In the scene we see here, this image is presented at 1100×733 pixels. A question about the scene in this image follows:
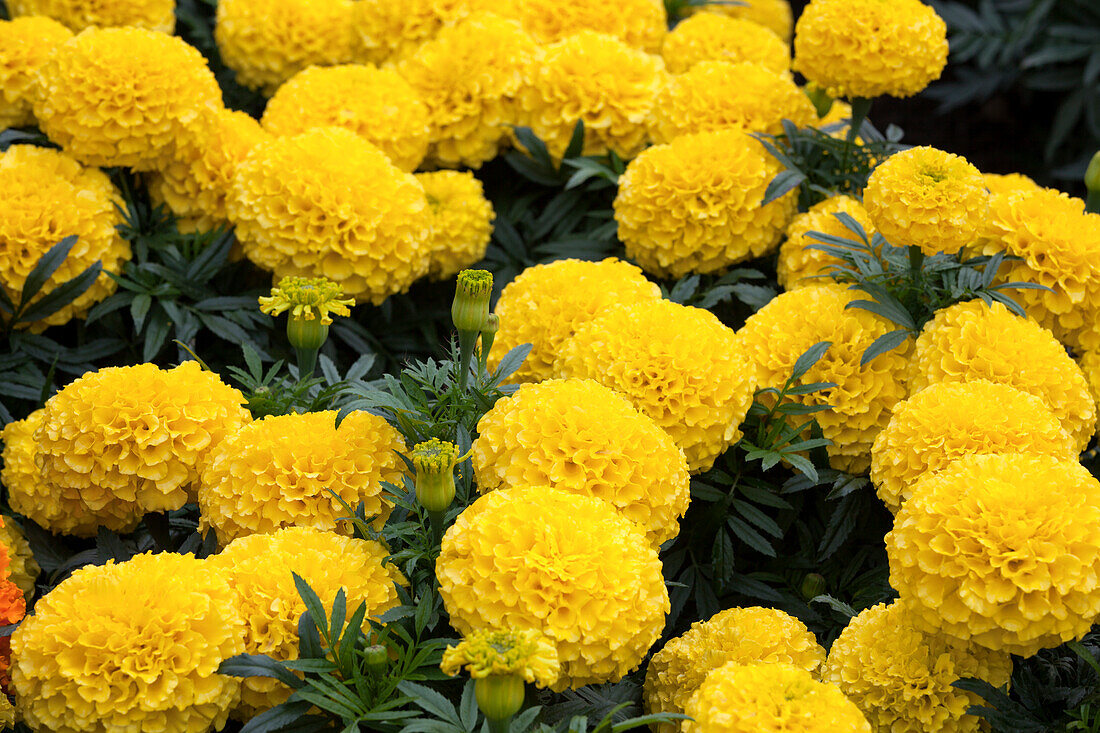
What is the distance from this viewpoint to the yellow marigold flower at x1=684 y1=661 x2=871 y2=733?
4.47ft

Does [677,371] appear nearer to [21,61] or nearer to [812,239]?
[812,239]

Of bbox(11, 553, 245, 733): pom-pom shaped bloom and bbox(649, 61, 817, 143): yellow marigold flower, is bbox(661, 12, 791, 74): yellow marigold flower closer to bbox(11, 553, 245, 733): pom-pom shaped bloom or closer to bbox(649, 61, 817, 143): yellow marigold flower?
bbox(649, 61, 817, 143): yellow marigold flower

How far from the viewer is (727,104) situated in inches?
102

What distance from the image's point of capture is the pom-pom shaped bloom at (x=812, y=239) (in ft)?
7.48

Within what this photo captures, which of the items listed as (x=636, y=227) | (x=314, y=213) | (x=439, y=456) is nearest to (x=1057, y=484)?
(x=439, y=456)

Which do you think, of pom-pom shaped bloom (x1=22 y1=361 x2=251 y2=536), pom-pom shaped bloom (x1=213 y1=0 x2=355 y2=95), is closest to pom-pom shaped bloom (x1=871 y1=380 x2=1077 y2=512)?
pom-pom shaped bloom (x1=22 y1=361 x2=251 y2=536)

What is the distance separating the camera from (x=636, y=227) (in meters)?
2.41

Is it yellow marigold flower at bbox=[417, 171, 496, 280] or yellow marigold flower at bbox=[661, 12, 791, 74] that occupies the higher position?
yellow marigold flower at bbox=[661, 12, 791, 74]

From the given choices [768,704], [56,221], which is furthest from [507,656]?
[56,221]

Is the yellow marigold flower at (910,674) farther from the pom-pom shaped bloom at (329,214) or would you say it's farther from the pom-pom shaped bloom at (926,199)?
the pom-pom shaped bloom at (329,214)

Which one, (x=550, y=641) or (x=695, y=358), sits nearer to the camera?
(x=550, y=641)

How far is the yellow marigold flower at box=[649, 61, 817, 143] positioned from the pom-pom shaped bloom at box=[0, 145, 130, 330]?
4.34 ft

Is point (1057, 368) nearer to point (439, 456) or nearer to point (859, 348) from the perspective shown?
point (859, 348)

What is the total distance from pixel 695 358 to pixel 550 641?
618mm
